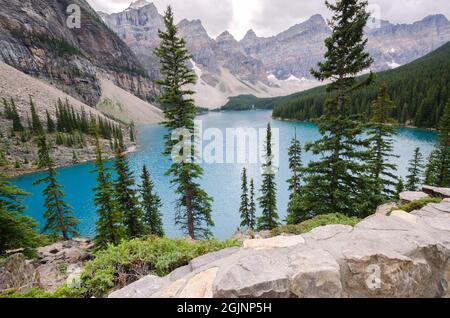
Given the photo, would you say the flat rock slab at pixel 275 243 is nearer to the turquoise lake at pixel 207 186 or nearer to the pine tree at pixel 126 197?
the pine tree at pixel 126 197

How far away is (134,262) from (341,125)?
11541mm

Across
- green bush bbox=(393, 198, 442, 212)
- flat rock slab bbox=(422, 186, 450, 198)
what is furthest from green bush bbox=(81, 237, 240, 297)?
flat rock slab bbox=(422, 186, 450, 198)

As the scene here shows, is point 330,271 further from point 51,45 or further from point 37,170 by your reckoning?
point 51,45

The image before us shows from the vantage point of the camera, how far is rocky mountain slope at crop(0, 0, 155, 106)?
399ft

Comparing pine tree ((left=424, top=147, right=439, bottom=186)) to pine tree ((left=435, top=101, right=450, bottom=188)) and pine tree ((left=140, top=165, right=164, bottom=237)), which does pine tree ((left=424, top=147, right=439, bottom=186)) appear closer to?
pine tree ((left=435, top=101, right=450, bottom=188))

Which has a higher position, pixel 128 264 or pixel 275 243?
pixel 275 243

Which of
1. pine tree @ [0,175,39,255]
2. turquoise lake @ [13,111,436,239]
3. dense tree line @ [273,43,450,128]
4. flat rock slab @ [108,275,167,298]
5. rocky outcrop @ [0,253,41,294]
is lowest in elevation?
turquoise lake @ [13,111,436,239]

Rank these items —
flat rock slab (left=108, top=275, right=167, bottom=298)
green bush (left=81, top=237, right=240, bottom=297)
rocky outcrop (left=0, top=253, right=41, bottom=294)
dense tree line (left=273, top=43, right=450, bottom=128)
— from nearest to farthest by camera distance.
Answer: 1. flat rock slab (left=108, top=275, right=167, bottom=298)
2. green bush (left=81, top=237, right=240, bottom=297)
3. rocky outcrop (left=0, top=253, right=41, bottom=294)
4. dense tree line (left=273, top=43, right=450, bottom=128)

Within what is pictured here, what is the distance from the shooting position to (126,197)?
17766mm

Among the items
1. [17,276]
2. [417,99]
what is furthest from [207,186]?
[417,99]

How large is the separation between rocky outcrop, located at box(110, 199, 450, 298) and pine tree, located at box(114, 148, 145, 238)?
14.7 metres

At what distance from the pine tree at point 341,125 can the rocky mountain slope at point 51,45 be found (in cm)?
15809

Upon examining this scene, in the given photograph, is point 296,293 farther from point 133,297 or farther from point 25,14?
point 25,14

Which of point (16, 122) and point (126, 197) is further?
point (16, 122)
